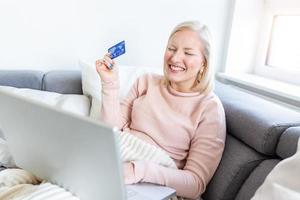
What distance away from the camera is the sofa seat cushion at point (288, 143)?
0.90 meters

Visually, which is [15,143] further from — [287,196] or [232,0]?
[232,0]

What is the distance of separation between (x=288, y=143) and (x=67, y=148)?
2.11ft

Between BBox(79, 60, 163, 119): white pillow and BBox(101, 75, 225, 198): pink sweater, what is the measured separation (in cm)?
10

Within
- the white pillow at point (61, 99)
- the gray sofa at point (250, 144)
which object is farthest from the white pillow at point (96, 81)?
the gray sofa at point (250, 144)

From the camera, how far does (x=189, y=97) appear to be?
1.18m

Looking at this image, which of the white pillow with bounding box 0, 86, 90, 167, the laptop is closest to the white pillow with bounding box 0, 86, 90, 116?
the white pillow with bounding box 0, 86, 90, 167

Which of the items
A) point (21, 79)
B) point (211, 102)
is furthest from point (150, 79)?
point (21, 79)

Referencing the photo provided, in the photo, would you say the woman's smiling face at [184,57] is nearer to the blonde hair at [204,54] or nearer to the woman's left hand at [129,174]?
the blonde hair at [204,54]

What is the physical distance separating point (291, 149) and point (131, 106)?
2.09 ft

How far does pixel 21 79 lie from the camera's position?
137cm

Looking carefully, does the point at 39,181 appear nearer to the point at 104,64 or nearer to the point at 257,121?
the point at 104,64

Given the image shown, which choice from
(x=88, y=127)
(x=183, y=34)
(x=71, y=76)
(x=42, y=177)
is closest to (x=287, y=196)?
A: (x=88, y=127)

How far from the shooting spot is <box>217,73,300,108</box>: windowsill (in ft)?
4.58

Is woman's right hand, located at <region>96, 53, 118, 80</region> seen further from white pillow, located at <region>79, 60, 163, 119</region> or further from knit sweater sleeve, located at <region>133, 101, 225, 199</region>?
knit sweater sleeve, located at <region>133, 101, 225, 199</region>
